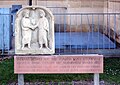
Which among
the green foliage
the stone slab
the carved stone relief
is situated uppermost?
the carved stone relief

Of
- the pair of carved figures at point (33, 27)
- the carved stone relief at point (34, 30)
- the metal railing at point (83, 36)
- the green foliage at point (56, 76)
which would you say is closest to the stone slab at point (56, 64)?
the carved stone relief at point (34, 30)

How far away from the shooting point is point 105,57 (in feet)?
38.1

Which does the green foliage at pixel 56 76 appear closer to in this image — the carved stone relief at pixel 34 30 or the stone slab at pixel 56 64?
the stone slab at pixel 56 64

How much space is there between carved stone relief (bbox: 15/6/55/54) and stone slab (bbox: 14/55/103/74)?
0.56 ft

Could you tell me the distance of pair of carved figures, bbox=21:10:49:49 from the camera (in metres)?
8.30

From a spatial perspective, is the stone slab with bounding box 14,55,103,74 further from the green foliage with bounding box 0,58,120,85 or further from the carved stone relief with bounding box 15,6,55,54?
the green foliage with bounding box 0,58,120,85

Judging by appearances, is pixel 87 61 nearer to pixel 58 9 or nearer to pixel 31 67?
pixel 31 67

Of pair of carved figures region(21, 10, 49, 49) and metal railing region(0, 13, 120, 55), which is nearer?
pair of carved figures region(21, 10, 49, 49)

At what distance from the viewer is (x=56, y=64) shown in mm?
8328

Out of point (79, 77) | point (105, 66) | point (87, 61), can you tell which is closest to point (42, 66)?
point (87, 61)

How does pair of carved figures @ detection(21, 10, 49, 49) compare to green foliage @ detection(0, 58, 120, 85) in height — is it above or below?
above

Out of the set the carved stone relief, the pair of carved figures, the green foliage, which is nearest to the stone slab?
the carved stone relief

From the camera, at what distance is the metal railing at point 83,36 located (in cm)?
1218

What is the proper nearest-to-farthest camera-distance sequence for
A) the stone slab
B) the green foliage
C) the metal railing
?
the stone slab < the green foliage < the metal railing
